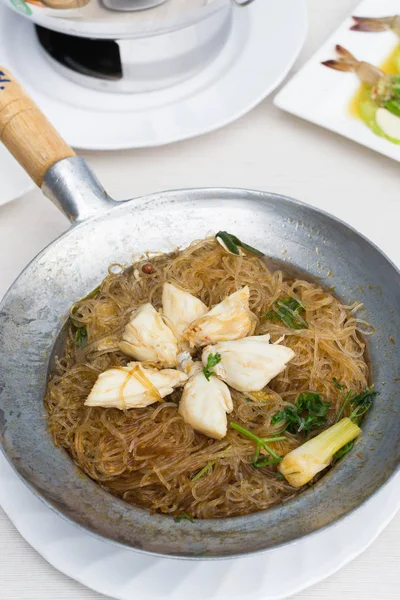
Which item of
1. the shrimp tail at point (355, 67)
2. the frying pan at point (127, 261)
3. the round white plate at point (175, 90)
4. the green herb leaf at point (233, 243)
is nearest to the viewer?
the frying pan at point (127, 261)

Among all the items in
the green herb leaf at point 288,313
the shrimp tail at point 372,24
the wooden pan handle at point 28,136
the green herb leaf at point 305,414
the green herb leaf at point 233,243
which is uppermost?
the wooden pan handle at point 28,136

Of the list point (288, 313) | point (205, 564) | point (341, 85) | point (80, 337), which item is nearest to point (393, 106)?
point (341, 85)

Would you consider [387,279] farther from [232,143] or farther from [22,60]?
[22,60]

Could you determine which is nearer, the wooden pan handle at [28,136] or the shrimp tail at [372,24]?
the wooden pan handle at [28,136]

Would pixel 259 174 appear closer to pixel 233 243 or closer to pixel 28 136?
pixel 233 243

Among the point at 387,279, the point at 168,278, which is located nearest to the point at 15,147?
the point at 168,278

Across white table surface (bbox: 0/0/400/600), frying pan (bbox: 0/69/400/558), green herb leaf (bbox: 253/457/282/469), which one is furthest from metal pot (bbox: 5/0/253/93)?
green herb leaf (bbox: 253/457/282/469)

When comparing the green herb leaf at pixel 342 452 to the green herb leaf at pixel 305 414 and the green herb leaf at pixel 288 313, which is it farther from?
the green herb leaf at pixel 288 313

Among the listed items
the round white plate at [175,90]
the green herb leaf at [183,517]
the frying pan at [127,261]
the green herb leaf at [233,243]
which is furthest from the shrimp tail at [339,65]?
the green herb leaf at [183,517]
